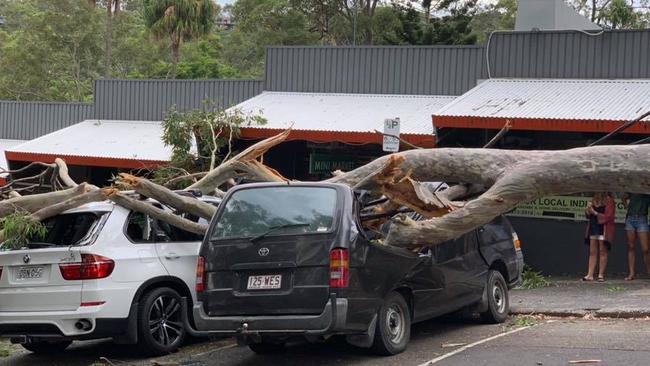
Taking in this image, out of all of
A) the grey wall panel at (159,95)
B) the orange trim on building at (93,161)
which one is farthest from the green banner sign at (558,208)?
the grey wall panel at (159,95)

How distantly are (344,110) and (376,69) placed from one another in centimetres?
149

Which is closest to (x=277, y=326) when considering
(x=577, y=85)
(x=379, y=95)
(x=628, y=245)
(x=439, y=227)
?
(x=439, y=227)

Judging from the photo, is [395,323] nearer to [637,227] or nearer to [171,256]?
[171,256]

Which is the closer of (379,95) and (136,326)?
(136,326)

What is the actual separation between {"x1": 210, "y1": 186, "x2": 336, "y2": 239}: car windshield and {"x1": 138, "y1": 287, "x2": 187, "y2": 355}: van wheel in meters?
1.41

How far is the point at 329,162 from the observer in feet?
63.5

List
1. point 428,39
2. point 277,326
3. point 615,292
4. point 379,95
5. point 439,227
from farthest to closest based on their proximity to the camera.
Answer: point 428,39 → point 379,95 → point 615,292 → point 439,227 → point 277,326

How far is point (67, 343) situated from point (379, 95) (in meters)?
10.6

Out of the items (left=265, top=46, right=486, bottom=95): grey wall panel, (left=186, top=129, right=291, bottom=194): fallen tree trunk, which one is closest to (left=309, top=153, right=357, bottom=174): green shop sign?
(left=265, top=46, right=486, bottom=95): grey wall panel

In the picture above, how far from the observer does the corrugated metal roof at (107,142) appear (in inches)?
789

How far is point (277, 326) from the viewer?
313 inches

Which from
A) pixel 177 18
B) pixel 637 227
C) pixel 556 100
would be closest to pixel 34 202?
pixel 556 100

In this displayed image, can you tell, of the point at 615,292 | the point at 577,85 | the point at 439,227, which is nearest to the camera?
the point at 439,227

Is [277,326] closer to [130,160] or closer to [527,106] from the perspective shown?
[527,106]
